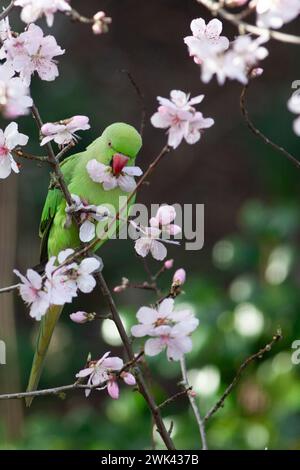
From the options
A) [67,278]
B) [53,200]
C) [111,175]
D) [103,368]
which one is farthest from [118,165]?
[53,200]

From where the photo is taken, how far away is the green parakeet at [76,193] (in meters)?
1.79

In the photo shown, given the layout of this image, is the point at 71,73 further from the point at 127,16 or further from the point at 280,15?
the point at 280,15

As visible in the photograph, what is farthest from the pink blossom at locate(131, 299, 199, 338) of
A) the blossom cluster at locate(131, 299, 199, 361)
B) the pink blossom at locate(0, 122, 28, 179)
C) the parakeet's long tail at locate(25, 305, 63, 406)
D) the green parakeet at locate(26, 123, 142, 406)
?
the parakeet's long tail at locate(25, 305, 63, 406)

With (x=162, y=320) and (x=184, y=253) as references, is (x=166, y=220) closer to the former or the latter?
(x=162, y=320)

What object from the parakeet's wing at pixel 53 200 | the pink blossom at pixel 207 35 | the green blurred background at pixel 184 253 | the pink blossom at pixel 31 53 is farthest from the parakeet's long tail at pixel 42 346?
the pink blossom at pixel 207 35

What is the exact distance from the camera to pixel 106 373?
1546 mm

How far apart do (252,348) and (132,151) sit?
1264 millimetres

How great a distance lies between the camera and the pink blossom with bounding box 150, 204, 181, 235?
5.05ft

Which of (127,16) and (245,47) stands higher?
(245,47)

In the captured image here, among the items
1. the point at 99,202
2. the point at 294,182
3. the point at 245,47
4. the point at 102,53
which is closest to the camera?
the point at 245,47

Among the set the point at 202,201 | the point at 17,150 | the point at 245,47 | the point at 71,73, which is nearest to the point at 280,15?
the point at 245,47

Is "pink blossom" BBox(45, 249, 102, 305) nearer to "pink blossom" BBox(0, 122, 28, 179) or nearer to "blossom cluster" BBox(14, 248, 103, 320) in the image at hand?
"blossom cluster" BBox(14, 248, 103, 320)

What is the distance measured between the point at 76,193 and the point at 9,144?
595 millimetres

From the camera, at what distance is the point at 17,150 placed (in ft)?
4.83
